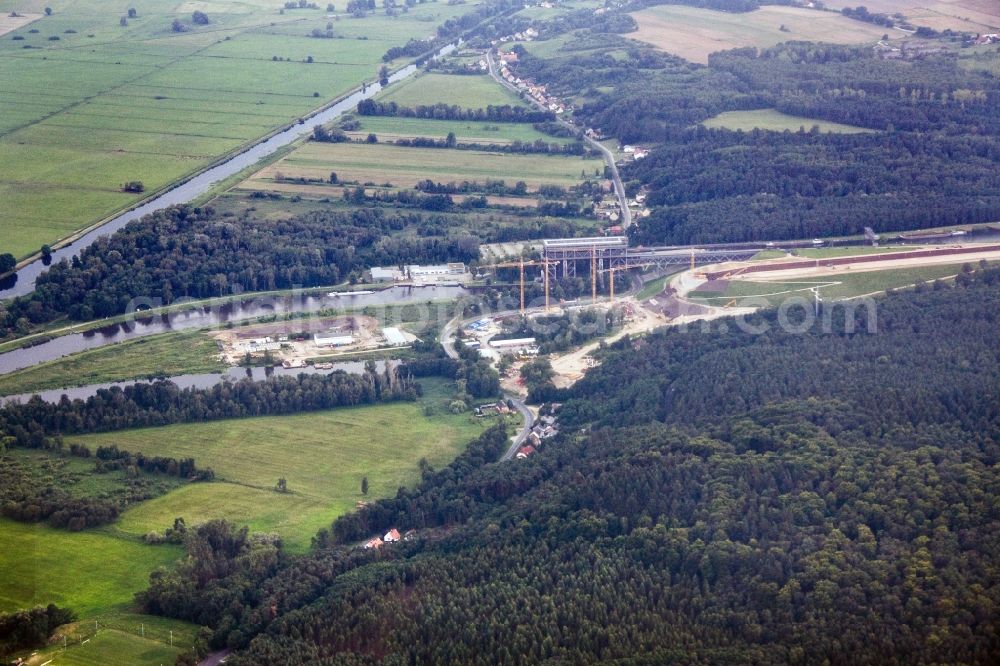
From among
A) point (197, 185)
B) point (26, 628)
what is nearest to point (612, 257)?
point (197, 185)

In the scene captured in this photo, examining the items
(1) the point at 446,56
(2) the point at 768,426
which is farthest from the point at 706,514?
(1) the point at 446,56

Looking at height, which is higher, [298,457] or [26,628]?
[298,457]

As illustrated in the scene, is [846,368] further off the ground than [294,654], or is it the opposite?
[846,368]

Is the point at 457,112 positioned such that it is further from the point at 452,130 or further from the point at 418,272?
the point at 418,272

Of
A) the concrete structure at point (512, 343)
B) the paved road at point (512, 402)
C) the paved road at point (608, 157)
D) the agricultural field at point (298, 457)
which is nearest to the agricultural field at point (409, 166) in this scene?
the paved road at point (608, 157)

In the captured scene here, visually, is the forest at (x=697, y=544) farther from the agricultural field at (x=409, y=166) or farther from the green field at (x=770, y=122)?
the green field at (x=770, y=122)

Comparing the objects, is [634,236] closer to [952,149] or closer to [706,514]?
[952,149]
